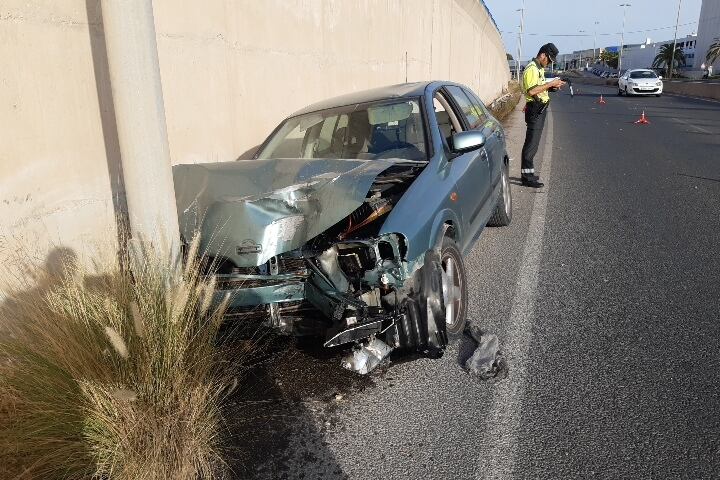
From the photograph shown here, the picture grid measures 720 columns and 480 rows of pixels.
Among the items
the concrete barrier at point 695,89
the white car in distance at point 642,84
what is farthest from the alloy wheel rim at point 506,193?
the white car in distance at point 642,84

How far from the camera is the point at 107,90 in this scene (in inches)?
165

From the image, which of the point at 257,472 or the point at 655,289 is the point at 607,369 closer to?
the point at 655,289

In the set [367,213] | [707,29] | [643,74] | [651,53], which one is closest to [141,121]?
[367,213]

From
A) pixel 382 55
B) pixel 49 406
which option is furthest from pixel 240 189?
pixel 382 55

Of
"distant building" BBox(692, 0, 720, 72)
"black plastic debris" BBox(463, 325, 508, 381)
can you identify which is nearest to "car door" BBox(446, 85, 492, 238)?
"black plastic debris" BBox(463, 325, 508, 381)

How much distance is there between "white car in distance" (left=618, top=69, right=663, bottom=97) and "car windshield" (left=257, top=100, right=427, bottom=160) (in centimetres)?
3458

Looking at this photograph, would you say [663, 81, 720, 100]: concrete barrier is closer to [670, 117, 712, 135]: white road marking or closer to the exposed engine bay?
[670, 117, 712, 135]: white road marking

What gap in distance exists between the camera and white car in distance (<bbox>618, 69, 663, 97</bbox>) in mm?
34031

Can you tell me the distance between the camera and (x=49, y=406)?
2471 millimetres

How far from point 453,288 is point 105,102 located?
2.84 metres

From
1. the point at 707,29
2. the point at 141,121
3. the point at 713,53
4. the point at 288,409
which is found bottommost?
the point at 288,409

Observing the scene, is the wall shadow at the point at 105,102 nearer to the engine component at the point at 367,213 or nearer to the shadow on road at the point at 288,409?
the shadow on road at the point at 288,409

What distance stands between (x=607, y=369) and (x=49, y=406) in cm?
284

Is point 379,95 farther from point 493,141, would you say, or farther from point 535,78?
point 535,78
